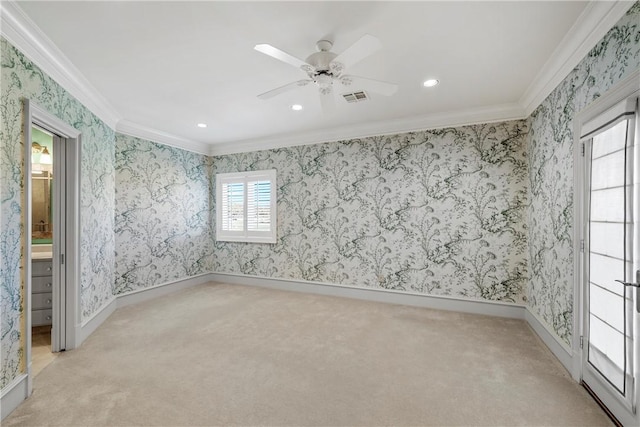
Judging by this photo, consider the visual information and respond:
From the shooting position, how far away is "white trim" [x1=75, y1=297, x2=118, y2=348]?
112 inches

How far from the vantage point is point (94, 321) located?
3195 mm

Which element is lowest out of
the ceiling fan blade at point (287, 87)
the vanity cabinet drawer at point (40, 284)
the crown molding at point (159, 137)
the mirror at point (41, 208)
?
the vanity cabinet drawer at point (40, 284)

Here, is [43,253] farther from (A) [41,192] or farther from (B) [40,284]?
(A) [41,192]

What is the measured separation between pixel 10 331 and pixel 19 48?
76.5 inches

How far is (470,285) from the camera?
3.76 meters

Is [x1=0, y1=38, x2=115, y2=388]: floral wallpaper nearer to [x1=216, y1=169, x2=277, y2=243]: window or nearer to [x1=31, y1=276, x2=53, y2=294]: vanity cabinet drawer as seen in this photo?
[x1=31, y1=276, x2=53, y2=294]: vanity cabinet drawer

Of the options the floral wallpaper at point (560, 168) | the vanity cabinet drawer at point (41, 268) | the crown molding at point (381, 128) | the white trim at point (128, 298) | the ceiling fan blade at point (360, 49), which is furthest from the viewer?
the crown molding at point (381, 128)

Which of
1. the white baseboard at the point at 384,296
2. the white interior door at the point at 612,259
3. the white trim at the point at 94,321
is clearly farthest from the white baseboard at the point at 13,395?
the white interior door at the point at 612,259

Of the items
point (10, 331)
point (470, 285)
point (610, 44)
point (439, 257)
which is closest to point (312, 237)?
point (439, 257)

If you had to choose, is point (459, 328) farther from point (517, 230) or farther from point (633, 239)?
point (633, 239)

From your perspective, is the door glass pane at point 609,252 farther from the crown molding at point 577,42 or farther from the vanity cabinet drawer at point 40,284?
the vanity cabinet drawer at point 40,284

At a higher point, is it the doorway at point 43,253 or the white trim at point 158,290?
the doorway at point 43,253

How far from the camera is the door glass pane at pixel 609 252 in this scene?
179cm

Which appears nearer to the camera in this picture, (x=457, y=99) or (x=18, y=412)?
(x=18, y=412)
